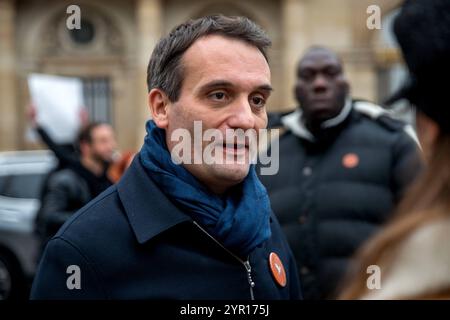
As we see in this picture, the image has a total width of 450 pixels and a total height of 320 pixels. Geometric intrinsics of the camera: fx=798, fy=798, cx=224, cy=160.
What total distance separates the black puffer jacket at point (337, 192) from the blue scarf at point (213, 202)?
5.46 ft

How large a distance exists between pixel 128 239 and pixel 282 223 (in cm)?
199

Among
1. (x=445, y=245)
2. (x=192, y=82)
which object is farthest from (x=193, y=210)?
(x=445, y=245)

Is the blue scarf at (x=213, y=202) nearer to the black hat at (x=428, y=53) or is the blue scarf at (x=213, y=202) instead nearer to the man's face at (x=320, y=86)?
the black hat at (x=428, y=53)

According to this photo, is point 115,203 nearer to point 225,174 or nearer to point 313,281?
point 225,174

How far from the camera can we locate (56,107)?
7008 millimetres

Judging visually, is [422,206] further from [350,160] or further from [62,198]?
[62,198]

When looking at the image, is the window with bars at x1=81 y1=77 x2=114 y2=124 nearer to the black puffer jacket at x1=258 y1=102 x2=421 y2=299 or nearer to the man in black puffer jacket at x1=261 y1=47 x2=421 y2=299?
the man in black puffer jacket at x1=261 y1=47 x2=421 y2=299

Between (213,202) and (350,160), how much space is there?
195 centimetres

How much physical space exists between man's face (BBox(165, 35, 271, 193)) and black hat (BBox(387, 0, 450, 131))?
0.74 metres

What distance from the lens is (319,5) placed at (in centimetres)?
2333

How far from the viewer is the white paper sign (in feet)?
22.0

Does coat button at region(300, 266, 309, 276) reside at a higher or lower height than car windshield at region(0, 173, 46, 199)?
lower

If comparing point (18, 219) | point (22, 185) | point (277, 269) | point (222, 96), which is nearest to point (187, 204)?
point (222, 96)

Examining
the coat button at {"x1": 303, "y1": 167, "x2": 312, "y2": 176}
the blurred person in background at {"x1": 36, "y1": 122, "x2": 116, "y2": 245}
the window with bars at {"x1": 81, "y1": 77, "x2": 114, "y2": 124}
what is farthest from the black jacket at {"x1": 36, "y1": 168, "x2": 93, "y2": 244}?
the window with bars at {"x1": 81, "y1": 77, "x2": 114, "y2": 124}
